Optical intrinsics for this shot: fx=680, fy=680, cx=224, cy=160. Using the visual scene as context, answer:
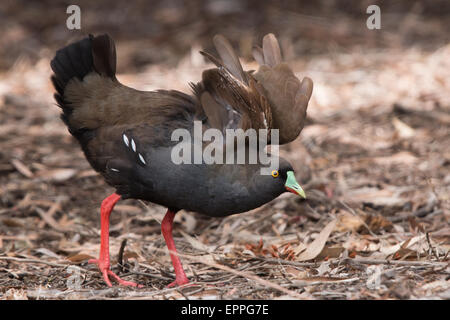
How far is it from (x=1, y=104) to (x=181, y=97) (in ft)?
16.1

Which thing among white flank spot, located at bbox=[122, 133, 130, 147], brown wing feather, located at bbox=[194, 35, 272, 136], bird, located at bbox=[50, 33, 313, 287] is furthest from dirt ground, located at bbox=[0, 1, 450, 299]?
brown wing feather, located at bbox=[194, 35, 272, 136]

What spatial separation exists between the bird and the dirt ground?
0.49 m

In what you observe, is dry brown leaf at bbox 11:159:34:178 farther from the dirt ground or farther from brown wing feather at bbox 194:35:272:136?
brown wing feather at bbox 194:35:272:136

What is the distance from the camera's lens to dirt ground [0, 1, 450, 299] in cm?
492

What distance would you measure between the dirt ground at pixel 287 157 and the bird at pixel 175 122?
0.49 metres

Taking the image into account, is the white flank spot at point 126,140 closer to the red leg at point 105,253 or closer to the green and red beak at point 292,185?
the red leg at point 105,253

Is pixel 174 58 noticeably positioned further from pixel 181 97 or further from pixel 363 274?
pixel 363 274

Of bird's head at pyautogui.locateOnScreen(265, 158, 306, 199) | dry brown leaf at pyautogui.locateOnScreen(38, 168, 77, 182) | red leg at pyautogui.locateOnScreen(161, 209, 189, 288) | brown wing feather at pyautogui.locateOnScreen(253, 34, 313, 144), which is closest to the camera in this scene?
bird's head at pyautogui.locateOnScreen(265, 158, 306, 199)

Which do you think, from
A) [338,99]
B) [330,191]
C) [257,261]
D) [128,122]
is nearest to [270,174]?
[257,261]

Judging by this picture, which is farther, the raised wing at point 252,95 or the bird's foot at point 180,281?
the bird's foot at point 180,281

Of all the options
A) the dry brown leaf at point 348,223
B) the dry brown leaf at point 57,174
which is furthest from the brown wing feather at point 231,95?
the dry brown leaf at point 57,174

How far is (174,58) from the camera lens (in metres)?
11.2

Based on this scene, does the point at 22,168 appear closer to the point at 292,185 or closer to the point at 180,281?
the point at 180,281

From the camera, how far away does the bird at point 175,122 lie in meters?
4.74
